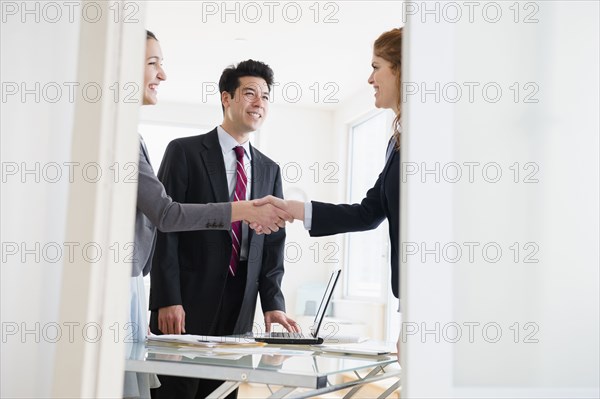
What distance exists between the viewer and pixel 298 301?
6.90m

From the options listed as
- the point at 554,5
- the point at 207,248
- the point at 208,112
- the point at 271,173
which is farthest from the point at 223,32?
the point at 554,5

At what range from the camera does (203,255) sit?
8.73ft

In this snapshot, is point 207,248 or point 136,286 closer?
point 136,286

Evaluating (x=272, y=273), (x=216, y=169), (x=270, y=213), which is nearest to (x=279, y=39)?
(x=216, y=169)

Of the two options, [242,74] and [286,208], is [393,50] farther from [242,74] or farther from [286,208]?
[242,74]

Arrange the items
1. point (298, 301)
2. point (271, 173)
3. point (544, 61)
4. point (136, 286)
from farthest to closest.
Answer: point (298, 301) < point (271, 173) < point (136, 286) < point (544, 61)

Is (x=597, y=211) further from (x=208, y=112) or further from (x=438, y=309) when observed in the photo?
(x=208, y=112)

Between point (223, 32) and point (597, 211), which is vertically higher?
point (223, 32)

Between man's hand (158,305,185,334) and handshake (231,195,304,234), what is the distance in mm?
393

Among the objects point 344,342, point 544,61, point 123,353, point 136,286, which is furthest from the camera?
point 344,342

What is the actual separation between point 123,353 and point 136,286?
0.59 meters

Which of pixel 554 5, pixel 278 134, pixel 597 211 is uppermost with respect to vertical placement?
pixel 278 134

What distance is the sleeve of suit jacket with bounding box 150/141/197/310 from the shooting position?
248 cm

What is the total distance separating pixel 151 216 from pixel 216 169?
0.67 metres
